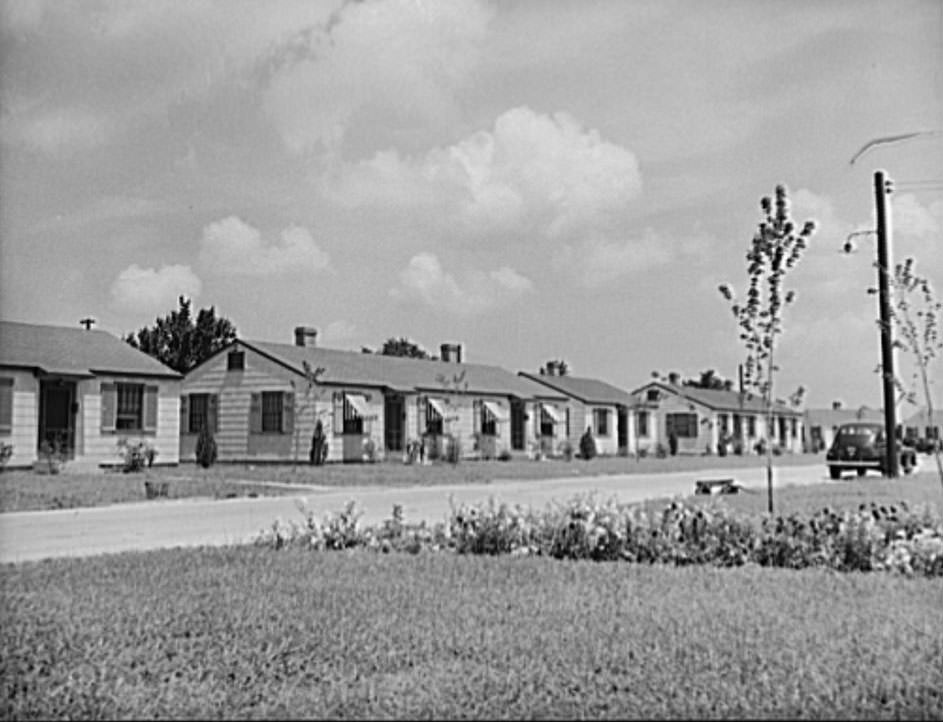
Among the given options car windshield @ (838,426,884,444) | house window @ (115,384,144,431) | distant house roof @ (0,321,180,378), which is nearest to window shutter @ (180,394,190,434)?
house window @ (115,384,144,431)

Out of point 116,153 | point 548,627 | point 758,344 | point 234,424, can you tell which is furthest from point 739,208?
point 234,424

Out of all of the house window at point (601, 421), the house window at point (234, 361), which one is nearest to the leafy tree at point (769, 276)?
the house window at point (234, 361)

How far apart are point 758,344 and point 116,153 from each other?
540 centimetres

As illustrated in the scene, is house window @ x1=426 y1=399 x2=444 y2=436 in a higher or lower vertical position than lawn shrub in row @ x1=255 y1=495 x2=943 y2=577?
higher

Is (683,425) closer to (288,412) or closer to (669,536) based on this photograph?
(288,412)

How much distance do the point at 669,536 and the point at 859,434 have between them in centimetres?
1785

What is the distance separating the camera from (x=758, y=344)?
8.42 m

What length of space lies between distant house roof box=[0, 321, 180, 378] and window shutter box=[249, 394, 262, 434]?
11066 mm

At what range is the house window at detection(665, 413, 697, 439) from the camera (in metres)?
44.6

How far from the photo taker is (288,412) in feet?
74.9

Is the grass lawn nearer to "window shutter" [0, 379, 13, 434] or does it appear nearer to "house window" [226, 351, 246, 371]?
"window shutter" [0, 379, 13, 434]

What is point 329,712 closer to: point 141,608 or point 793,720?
point 793,720

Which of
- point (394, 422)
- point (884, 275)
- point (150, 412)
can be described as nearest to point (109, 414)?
point (150, 412)

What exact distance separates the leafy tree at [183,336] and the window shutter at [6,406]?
0.69 metres
